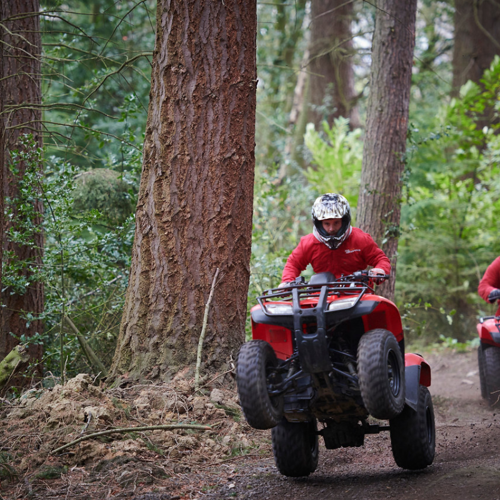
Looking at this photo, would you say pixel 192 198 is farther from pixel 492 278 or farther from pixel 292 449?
pixel 492 278

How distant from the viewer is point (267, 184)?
10203mm

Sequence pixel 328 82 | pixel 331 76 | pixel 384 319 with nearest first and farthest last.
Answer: pixel 384 319 < pixel 328 82 < pixel 331 76

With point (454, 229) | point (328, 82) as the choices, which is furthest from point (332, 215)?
point (328, 82)

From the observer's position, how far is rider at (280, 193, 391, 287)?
501 centimetres

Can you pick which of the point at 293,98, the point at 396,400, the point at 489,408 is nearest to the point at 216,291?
the point at 396,400

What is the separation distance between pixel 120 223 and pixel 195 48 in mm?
3047

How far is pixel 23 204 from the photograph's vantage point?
7164 millimetres

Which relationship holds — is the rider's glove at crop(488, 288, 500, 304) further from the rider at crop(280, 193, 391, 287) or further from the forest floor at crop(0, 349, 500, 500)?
the rider at crop(280, 193, 391, 287)

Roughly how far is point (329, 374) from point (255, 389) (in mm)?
544

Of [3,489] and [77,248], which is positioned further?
[77,248]

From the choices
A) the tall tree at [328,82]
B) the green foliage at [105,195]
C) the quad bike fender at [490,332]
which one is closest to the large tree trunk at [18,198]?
the green foliage at [105,195]

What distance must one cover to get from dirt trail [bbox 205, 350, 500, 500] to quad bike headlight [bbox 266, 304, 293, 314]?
136 cm

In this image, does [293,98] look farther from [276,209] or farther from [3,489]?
[3,489]

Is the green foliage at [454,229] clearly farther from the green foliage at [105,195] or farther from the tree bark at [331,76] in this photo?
the green foliage at [105,195]
